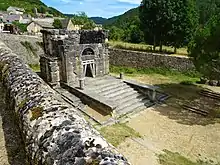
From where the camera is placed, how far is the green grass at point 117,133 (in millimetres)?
11705

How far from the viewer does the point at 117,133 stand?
12430 millimetres

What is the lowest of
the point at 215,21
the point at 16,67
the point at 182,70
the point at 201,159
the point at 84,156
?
the point at 201,159

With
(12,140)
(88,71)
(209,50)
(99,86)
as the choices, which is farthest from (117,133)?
(12,140)

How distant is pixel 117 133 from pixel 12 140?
362 inches

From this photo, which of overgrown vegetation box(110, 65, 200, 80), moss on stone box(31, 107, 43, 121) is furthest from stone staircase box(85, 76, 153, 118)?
moss on stone box(31, 107, 43, 121)

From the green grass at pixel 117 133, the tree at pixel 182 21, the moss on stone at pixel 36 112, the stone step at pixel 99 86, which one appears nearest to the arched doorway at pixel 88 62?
the stone step at pixel 99 86

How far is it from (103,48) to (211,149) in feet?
39.8

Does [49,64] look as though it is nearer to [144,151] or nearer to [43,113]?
[144,151]

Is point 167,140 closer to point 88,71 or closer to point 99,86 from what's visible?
point 99,86

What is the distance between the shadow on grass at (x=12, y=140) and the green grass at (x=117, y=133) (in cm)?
764

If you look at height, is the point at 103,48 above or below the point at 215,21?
below

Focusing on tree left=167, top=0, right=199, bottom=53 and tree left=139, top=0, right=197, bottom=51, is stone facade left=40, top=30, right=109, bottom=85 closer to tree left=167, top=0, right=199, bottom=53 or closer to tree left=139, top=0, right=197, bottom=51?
tree left=139, top=0, right=197, bottom=51

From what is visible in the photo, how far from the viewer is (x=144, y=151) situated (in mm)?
10984

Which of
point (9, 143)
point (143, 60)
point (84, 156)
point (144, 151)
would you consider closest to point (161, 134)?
point (144, 151)
